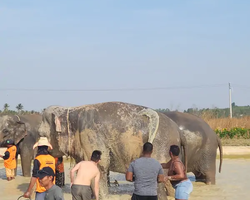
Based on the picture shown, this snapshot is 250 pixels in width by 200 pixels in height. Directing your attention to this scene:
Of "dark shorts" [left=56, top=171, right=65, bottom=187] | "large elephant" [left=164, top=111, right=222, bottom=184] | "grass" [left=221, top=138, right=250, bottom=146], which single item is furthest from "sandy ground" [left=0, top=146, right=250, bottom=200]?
"grass" [left=221, top=138, right=250, bottom=146]

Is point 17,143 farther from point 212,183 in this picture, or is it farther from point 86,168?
point 86,168

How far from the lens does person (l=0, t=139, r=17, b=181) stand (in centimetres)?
1620

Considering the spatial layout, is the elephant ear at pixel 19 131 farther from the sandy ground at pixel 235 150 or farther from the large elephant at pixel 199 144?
the sandy ground at pixel 235 150

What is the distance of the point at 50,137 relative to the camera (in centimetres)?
1163

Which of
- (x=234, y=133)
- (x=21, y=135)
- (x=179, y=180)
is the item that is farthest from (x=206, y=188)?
(x=234, y=133)

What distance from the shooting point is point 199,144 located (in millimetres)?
14125

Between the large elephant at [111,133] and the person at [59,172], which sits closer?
the large elephant at [111,133]

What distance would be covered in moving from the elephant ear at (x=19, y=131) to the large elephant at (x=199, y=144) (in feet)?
17.5

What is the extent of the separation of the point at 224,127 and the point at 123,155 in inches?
832

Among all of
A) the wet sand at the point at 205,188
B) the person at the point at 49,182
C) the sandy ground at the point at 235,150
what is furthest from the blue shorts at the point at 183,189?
the sandy ground at the point at 235,150

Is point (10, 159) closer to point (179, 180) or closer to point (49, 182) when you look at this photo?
point (179, 180)

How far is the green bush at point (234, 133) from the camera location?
2938 centimetres

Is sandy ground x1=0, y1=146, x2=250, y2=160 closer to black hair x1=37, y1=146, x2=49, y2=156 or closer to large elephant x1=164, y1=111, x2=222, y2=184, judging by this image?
large elephant x1=164, y1=111, x2=222, y2=184

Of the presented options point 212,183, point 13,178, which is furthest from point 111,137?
point 13,178
